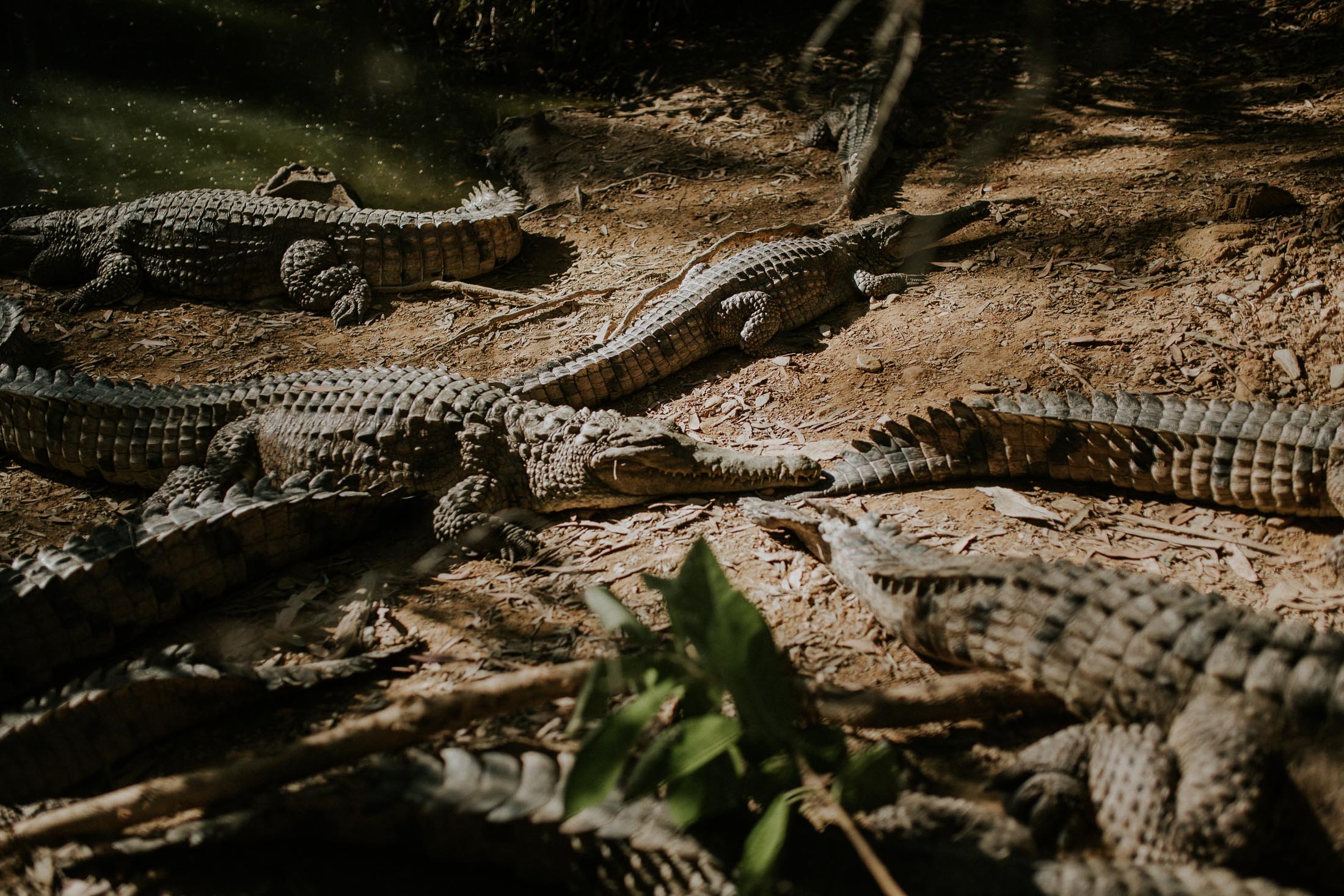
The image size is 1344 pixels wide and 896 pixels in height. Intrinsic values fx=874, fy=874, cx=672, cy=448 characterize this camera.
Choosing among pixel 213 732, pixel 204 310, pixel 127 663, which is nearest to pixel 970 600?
pixel 213 732

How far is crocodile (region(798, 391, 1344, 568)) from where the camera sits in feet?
10.4

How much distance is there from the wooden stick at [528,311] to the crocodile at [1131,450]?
2.65 m

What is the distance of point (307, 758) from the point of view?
2.26m

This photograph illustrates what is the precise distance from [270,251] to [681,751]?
18.0ft

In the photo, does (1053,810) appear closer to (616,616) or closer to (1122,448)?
(616,616)

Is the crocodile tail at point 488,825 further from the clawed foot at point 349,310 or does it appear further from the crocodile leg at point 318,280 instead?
the crocodile leg at point 318,280

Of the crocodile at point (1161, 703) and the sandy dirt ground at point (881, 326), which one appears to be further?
the sandy dirt ground at point (881, 326)

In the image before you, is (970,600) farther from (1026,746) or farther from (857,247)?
(857,247)

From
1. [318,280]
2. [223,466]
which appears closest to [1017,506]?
[223,466]

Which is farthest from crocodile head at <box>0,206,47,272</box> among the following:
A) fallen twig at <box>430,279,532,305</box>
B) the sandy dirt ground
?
fallen twig at <box>430,279,532,305</box>

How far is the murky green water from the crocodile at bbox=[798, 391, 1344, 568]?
5.35m

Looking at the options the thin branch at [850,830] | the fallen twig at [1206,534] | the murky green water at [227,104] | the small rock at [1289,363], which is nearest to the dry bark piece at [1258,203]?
the small rock at [1289,363]

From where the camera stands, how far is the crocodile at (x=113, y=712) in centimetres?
261

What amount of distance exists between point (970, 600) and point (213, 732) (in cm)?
243
